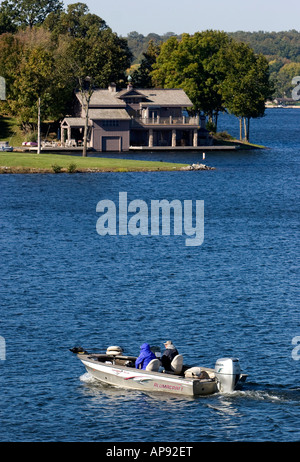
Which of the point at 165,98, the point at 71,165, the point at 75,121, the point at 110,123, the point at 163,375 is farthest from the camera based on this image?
the point at 165,98

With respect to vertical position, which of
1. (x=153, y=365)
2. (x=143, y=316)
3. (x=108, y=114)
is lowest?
(x=143, y=316)

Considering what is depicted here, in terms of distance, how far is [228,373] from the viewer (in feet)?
127

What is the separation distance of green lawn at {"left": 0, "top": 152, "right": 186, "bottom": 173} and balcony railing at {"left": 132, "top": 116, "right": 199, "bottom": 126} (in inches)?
1115

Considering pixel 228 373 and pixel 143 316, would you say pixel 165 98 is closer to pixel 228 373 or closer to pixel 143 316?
pixel 143 316

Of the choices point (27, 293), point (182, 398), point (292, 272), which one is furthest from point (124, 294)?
point (182, 398)

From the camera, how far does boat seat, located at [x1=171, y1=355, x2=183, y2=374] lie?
39781mm

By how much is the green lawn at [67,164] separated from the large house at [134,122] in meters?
23.3

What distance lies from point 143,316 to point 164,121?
4243 inches

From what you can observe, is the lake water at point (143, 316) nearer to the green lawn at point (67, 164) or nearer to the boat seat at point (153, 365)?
the boat seat at point (153, 365)

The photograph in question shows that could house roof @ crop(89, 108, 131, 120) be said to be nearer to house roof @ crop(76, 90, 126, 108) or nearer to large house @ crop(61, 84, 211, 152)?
large house @ crop(61, 84, 211, 152)

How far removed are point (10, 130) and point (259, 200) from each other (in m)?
66.7

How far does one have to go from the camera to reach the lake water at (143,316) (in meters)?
36.8

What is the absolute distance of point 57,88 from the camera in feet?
488

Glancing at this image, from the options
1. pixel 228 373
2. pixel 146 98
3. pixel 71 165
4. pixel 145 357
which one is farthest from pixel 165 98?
pixel 228 373
